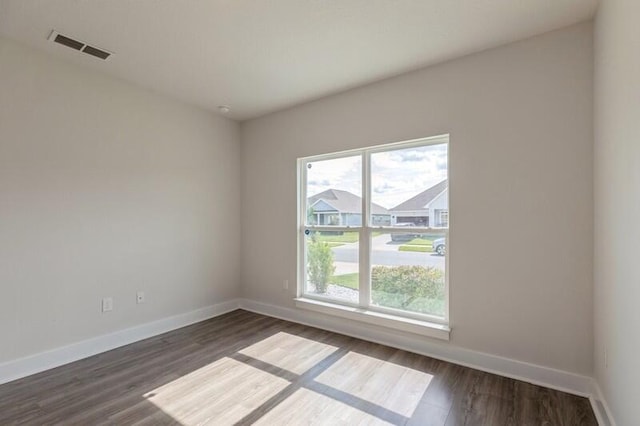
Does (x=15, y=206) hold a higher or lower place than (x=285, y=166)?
lower

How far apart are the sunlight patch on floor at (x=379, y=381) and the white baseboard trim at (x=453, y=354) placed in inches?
13.5

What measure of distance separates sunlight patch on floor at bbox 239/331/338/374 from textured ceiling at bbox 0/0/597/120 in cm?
263

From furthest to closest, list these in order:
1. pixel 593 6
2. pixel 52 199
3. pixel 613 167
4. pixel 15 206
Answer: pixel 52 199
pixel 15 206
pixel 593 6
pixel 613 167

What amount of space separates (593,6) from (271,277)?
382 centimetres

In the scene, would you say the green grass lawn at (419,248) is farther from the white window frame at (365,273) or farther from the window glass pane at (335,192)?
the window glass pane at (335,192)

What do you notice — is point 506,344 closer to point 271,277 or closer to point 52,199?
point 271,277

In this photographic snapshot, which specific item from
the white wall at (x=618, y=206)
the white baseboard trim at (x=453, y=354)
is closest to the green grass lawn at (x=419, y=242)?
the white baseboard trim at (x=453, y=354)

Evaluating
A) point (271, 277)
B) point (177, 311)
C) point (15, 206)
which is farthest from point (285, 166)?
point (15, 206)

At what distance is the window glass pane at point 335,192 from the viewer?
11.2ft

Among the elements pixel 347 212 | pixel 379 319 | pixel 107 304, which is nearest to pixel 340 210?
pixel 347 212

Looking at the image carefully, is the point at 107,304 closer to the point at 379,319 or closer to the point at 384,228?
the point at 379,319

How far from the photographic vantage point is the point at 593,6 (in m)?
2.00

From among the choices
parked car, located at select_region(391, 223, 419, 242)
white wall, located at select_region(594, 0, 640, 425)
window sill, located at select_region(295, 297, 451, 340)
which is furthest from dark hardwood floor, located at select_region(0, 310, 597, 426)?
parked car, located at select_region(391, 223, 419, 242)

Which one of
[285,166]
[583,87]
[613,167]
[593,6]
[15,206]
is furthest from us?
[285,166]
